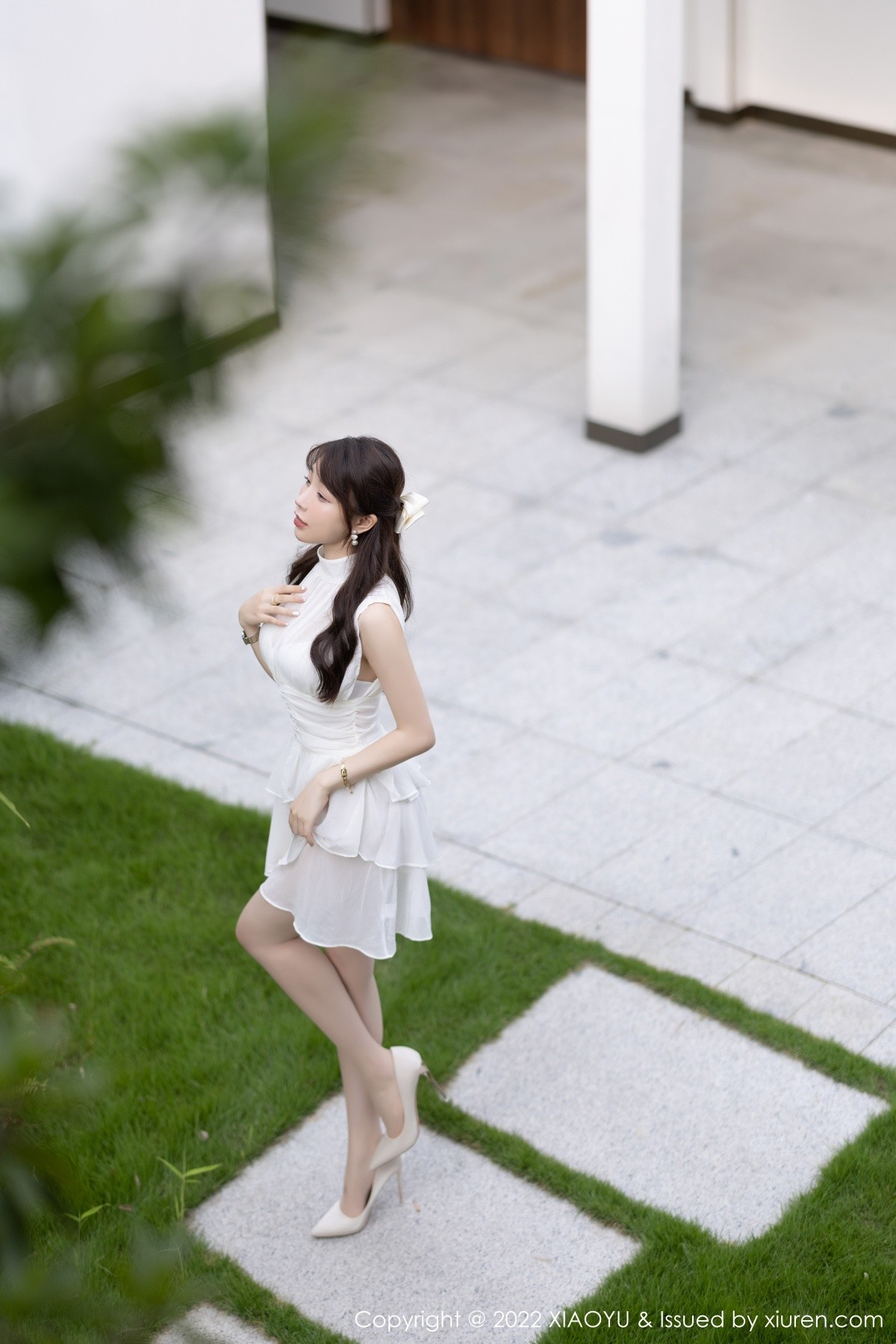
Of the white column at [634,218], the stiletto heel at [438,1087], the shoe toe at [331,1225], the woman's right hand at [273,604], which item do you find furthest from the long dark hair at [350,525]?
the white column at [634,218]

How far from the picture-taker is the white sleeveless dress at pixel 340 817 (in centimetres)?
358

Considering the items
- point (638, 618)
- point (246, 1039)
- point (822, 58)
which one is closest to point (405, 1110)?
point (246, 1039)

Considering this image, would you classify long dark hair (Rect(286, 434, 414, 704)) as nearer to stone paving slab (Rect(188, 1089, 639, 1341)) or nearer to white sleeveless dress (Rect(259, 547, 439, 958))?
white sleeveless dress (Rect(259, 547, 439, 958))

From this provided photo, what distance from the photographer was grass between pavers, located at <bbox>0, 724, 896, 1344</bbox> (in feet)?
Result: 12.5

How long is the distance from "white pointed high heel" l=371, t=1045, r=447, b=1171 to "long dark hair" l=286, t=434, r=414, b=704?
1.04 m

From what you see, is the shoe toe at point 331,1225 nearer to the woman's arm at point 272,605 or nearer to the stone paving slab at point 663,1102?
the stone paving slab at point 663,1102

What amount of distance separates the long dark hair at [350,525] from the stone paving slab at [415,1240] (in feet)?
4.90

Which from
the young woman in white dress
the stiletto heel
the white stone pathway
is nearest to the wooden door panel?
the white stone pathway

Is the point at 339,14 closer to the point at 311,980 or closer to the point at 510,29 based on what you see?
the point at 311,980

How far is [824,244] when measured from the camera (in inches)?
422

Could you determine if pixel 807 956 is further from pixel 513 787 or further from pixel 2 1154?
pixel 2 1154

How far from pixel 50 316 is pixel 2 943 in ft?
15.0

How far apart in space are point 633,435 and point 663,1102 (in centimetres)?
453

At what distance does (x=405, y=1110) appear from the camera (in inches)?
157
